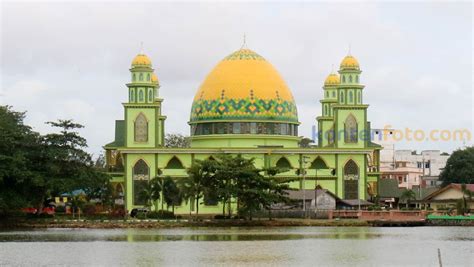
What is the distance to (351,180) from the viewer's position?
101562 millimetres

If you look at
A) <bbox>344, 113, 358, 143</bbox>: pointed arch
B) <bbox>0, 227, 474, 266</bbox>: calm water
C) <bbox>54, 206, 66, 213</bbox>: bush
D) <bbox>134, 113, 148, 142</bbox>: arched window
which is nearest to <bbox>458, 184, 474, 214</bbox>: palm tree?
<bbox>344, 113, 358, 143</bbox>: pointed arch

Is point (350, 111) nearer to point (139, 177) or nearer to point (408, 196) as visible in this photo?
point (408, 196)

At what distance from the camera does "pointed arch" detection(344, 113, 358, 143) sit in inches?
4058

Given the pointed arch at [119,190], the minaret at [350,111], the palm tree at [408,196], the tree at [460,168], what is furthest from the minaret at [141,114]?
the tree at [460,168]

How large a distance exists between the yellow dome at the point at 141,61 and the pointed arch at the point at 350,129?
1707 centimetres

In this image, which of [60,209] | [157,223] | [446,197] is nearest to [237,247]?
[157,223]

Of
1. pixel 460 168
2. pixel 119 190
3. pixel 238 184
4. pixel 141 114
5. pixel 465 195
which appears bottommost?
pixel 465 195

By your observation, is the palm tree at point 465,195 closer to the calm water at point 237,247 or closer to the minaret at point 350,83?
the minaret at point 350,83

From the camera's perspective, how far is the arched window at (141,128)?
331ft

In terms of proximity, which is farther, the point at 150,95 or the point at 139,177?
the point at 150,95

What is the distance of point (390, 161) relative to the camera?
161000 mm

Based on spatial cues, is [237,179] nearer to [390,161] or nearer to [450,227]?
[450,227]

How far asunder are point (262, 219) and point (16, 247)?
109ft

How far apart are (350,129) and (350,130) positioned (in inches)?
4.1
